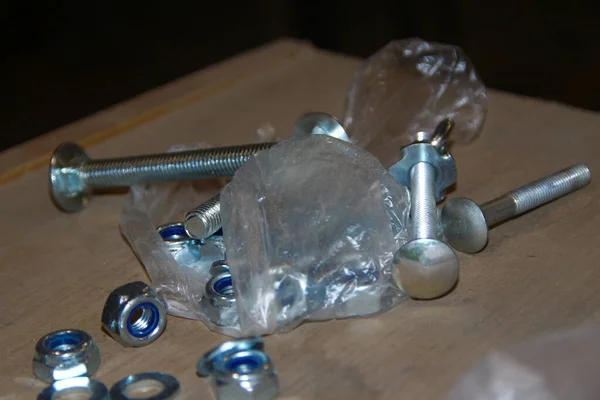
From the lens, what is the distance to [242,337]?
3.70ft

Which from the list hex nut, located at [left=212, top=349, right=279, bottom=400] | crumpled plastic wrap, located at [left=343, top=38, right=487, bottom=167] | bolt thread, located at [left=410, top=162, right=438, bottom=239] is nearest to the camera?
hex nut, located at [left=212, top=349, right=279, bottom=400]

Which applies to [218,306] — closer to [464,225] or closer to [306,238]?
[306,238]

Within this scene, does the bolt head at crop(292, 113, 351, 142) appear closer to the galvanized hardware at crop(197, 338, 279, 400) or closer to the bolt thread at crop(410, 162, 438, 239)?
the bolt thread at crop(410, 162, 438, 239)

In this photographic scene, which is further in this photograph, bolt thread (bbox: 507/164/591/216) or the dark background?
the dark background

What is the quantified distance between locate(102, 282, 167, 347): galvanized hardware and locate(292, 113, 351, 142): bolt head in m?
0.39

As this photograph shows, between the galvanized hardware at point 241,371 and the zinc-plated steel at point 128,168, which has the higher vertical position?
the zinc-plated steel at point 128,168

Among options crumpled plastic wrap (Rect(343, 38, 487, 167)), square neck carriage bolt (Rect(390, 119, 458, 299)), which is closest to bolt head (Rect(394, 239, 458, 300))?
square neck carriage bolt (Rect(390, 119, 458, 299))

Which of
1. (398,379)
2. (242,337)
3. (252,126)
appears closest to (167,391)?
(242,337)

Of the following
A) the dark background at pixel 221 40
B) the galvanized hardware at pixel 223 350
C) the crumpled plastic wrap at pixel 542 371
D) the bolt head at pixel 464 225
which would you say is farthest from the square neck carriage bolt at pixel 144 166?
the dark background at pixel 221 40

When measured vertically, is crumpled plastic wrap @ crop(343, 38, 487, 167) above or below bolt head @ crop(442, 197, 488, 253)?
above

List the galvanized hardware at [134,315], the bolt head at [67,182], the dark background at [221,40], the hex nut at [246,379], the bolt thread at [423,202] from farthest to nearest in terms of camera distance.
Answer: the dark background at [221,40] < the bolt head at [67,182] < the bolt thread at [423,202] < the galvanized hardware at [134,315] < the hex nut at [246,379]

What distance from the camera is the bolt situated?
1.23 metres

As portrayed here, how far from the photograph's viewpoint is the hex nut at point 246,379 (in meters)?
0.99

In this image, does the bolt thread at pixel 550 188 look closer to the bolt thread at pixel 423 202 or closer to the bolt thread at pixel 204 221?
the bolt thread at pixel 423 202
